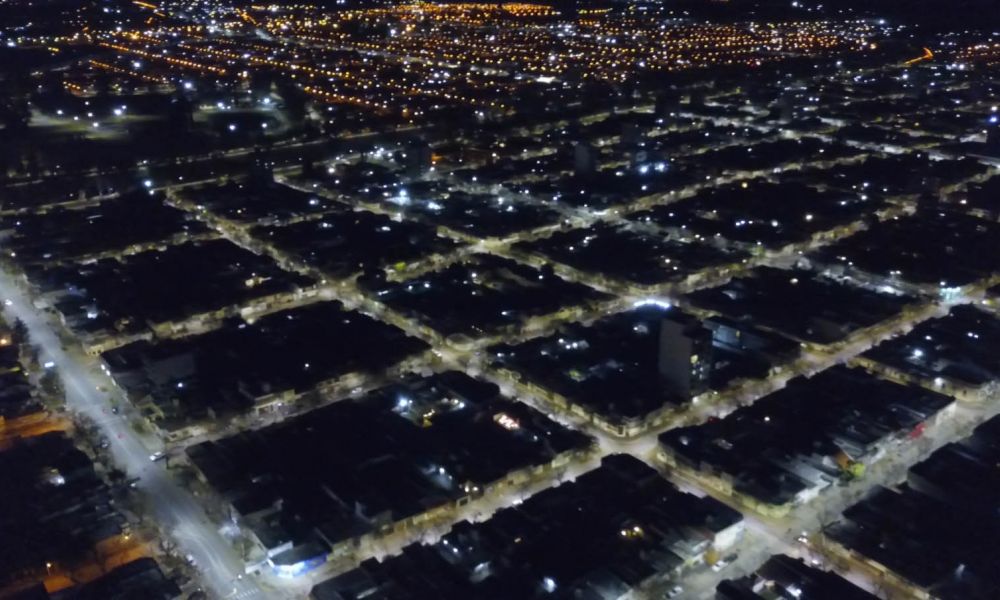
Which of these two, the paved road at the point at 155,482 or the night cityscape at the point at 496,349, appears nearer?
the paved road at the point at 155,482

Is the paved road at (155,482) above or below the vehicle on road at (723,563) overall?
below

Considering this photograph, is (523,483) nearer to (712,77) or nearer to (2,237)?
(2,237)

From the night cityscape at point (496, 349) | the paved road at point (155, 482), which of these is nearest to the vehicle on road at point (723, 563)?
the night cityscape at point (496, 349)

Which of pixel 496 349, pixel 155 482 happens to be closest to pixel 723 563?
pixel 496 349

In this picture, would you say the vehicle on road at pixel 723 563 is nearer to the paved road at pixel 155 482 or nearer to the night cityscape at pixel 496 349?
the night cityscape at pixel 496 349

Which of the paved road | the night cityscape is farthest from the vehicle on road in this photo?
the paved road

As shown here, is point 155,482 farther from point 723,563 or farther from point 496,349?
point 723,563
